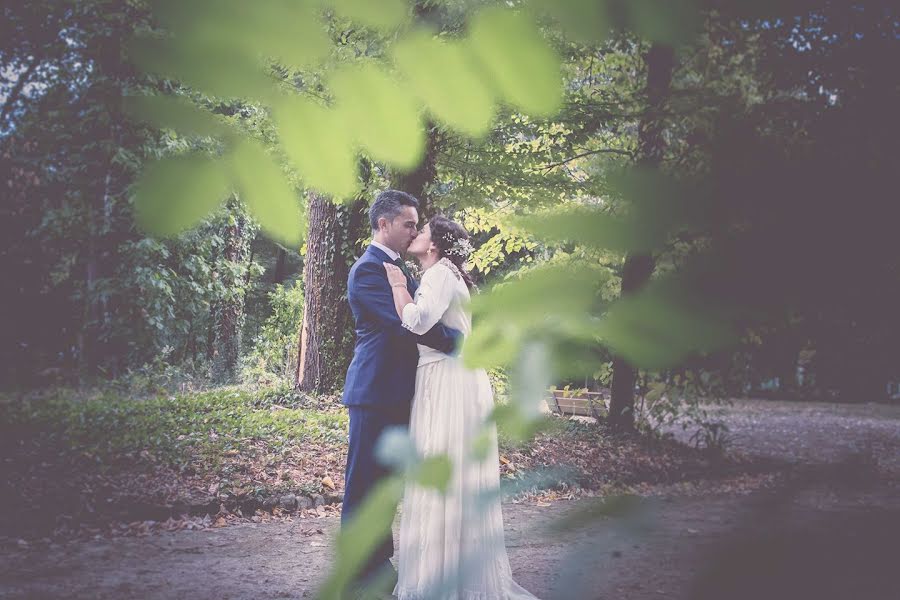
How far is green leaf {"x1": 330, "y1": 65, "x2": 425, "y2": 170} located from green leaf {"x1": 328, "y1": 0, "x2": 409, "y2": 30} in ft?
0.09

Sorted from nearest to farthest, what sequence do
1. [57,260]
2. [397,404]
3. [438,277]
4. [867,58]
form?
[867,58] < [57,260] < [438,277] < [397,404]

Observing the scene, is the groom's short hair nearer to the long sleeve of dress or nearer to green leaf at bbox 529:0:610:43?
the long sleeve of dress

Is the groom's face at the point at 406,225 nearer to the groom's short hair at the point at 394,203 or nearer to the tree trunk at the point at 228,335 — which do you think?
the groom's short hair at the point at 394,203

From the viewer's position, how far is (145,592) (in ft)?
11.2

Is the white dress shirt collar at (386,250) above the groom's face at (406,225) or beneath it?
above

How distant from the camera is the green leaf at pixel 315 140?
0.44 meters

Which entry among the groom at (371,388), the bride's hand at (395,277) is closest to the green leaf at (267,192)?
the bride's hand at (395,277)

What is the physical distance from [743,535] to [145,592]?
12.2ft

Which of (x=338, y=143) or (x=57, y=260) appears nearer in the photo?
(x=338, y=143)

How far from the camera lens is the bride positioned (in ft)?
2.06

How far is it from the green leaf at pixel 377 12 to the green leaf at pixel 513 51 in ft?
0.20

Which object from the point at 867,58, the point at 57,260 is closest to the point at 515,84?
the point at 867,58

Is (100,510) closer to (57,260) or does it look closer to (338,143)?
(57,260)

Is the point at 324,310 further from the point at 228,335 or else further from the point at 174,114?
the point at 174,114
